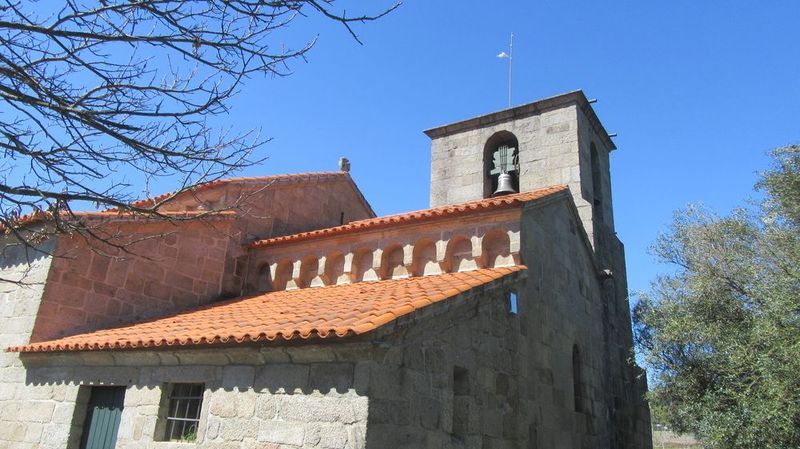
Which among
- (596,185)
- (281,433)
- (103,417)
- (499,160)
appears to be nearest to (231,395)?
(281,433)

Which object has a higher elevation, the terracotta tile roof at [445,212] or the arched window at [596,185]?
the arched window at [596,185]

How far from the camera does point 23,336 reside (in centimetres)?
758

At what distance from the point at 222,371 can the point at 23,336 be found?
4.02m

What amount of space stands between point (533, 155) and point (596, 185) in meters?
1.58

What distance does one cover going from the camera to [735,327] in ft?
26.7

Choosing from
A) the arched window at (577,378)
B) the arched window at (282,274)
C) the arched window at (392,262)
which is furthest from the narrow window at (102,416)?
the arched window at (577,378)

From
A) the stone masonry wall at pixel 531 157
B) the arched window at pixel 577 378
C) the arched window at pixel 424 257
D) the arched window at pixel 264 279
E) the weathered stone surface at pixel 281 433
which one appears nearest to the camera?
the weathered stone surface at pixel 281 433

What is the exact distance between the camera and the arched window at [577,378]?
8.39 meters

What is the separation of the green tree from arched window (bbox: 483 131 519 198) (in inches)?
127

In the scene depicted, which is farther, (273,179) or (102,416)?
(273,179)

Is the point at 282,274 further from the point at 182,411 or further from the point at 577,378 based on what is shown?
the point at 577,378

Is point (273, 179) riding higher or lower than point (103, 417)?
higher

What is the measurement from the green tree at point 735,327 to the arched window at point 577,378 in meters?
1.25

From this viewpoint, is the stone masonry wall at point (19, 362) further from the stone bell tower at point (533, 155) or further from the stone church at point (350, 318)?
the stone bell tower at point (533, 155)
